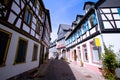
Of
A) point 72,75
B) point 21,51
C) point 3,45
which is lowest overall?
point 72,75

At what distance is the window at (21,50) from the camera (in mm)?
5785

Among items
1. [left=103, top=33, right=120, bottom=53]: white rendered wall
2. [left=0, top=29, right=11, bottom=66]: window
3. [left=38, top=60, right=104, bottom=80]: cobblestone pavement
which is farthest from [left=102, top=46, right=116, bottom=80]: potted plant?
[left=0, top=29, right=11, bottom=66]: window

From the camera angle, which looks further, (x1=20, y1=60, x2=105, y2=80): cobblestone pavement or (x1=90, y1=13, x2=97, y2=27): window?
(x1=90, y1=13, x2=97, y2=27): window

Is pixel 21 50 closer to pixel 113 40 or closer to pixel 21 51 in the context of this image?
pixel 21 51

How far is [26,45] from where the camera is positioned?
6941 mm

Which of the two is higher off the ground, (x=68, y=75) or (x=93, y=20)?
(x=93, y=20)

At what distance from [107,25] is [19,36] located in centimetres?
693

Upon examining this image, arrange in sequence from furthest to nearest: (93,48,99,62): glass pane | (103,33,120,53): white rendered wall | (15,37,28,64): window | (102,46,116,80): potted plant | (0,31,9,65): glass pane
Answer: (93,48,99,62): glass pane → (103,33,120,53): white rendered wall → (15,37,28,64): window → (102,46,116,80): potted plant → (0,31,9,65): glass pane

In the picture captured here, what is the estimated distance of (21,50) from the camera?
616cm

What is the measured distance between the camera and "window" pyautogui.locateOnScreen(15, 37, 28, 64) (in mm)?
5785

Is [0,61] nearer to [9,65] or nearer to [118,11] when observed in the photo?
[9,65]

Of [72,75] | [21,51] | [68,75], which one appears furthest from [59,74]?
[21,51]

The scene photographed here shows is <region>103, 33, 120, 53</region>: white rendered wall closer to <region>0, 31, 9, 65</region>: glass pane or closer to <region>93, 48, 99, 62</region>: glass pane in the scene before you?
<region>93, 48, 99, 62</region>: glass pane

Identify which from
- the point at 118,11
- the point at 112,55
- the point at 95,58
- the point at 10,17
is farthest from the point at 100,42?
the point at 10,17
